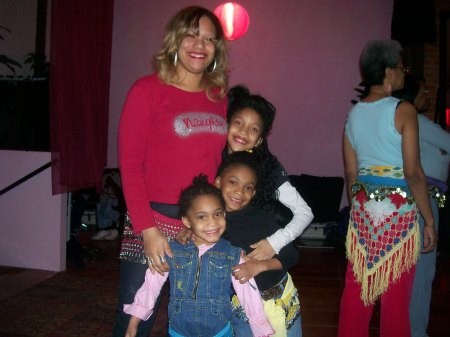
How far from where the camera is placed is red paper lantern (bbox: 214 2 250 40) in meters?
5.09

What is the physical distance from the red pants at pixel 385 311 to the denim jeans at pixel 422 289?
0.19m

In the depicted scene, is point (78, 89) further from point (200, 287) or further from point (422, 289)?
Result: point (422, 289)

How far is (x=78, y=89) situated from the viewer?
3.70 meters

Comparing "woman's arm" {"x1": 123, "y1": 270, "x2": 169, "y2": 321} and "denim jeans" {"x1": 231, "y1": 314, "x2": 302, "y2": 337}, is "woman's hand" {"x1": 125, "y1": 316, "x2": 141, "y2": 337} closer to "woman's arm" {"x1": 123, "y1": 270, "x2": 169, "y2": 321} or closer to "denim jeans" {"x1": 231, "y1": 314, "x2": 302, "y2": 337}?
"woman's arm" {"x1": 123, "y1": 270, "x2": 169, "y2": 321}

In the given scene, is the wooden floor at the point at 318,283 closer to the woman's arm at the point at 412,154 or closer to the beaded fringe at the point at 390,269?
the beaded fringe at the point at 390,269

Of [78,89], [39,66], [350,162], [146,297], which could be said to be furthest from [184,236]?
[39,66]

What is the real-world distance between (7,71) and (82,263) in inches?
124

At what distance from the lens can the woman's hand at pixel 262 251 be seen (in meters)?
1.46

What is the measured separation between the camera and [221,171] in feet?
5.14

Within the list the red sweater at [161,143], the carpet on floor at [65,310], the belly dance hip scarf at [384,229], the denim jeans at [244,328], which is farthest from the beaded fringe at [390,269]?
the carpet on floor at [65,310]

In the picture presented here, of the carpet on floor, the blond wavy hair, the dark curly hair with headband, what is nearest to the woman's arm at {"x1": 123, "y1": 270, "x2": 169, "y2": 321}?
the dark curly hair with headband

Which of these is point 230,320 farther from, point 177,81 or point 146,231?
point 177,81

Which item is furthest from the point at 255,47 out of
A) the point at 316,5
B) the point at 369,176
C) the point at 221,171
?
the point at 221,171

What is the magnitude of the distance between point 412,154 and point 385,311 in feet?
2.20
